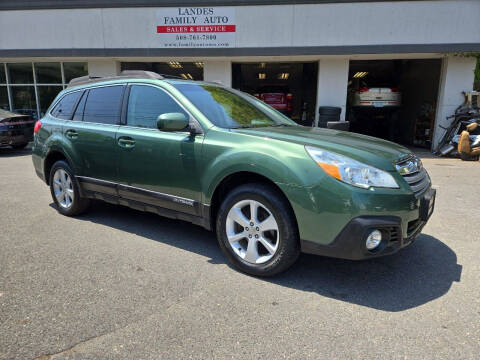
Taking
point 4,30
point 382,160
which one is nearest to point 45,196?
point 382,160

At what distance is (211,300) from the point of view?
280 centimetres

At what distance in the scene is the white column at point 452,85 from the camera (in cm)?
1169

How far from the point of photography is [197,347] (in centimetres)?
226

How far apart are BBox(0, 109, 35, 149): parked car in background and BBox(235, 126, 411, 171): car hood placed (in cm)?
1084

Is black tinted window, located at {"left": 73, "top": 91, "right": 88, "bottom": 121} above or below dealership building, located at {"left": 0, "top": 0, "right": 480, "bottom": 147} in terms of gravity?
below

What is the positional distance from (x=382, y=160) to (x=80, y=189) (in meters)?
3.64

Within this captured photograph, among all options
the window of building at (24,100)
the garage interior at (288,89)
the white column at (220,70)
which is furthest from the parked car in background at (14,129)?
the garage interior at (288,89)

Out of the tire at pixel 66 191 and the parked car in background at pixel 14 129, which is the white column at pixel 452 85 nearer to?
the tire at pixel 66 191

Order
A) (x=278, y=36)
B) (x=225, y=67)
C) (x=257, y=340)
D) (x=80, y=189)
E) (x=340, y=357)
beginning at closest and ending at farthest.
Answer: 1. (x=340, y=357)
2. (x=257, y=340)
3. (x=80, y=189)
4. (x=278, y=36)
5. (x=225, y=67)

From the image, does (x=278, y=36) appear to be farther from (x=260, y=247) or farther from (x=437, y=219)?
(x=260, y=247)

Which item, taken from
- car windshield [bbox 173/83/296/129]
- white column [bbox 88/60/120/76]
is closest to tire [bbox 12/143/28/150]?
white column [bbox 88/60/120/76]

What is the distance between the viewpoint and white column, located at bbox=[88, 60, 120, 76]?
1346 centimetres

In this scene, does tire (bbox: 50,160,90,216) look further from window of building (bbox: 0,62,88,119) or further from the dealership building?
window of building (bbox: 0,62,88,119)

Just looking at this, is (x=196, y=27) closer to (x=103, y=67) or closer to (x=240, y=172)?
(x=103, y=67)
